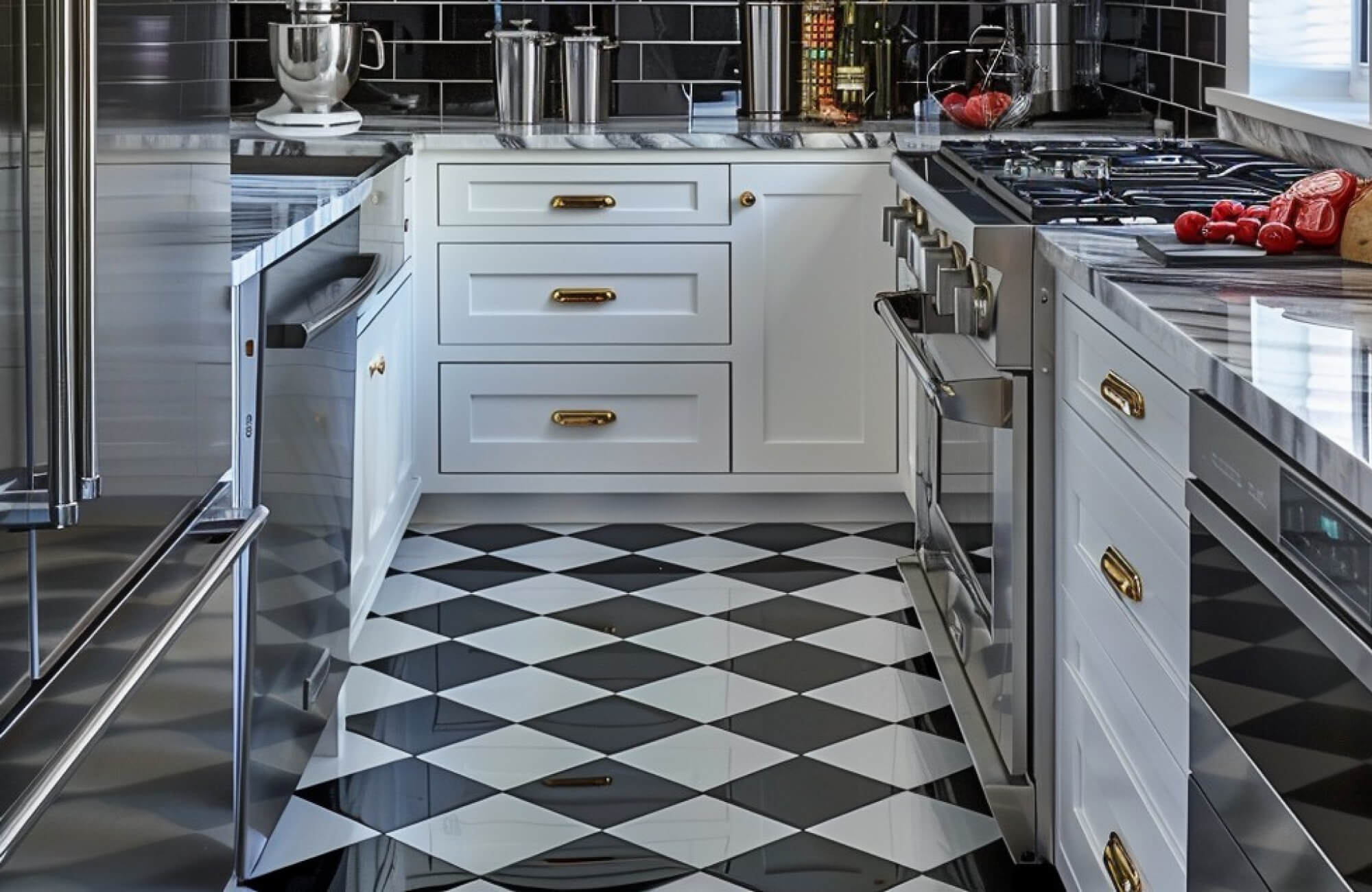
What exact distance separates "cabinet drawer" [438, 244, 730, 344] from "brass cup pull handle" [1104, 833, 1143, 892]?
91.2 inches

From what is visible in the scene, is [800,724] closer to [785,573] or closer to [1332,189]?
[785,573]

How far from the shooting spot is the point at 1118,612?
1994 millimetres

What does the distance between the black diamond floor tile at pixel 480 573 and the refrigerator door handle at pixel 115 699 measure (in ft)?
6.38

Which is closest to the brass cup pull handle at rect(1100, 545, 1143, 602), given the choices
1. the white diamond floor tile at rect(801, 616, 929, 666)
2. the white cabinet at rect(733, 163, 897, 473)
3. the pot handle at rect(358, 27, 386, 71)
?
the white diamond floor tile at rect(801, 616, 929, 666)

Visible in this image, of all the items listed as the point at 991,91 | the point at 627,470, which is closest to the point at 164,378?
the point at 627,470

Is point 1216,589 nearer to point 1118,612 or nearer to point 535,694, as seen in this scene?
point 1118,612

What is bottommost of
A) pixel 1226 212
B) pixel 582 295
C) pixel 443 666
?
pixel 443 666

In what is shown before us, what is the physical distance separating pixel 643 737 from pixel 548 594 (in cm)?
83

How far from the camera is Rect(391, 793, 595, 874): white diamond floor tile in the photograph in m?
2.56

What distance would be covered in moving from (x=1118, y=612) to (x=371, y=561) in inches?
65.9

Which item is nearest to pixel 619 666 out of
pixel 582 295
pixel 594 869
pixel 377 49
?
pixel 594 869

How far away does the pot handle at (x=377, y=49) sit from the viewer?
4.39 meters

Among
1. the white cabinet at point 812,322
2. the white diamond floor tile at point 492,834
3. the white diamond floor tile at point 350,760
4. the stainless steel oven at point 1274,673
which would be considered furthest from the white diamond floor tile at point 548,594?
the stainless steel oven at point 1274,673

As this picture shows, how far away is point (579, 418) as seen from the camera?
166 inches
